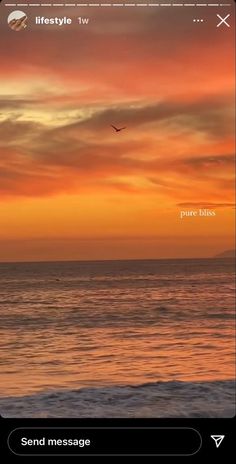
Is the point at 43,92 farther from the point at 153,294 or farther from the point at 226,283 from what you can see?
the point at 226,283

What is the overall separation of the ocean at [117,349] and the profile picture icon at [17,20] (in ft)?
9.62

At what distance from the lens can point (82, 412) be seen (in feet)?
17.0

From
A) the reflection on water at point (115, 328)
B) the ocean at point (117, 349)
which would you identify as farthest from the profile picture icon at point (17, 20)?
the reflection on water at point (115, 328)

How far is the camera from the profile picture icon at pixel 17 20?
398 cm

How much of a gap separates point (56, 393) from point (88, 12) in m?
3.94

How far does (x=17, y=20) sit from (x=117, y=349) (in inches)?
576

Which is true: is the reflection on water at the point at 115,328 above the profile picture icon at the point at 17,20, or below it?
below
